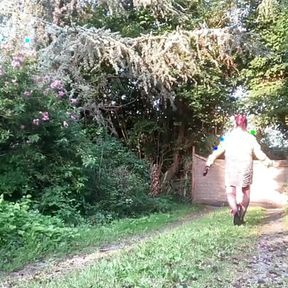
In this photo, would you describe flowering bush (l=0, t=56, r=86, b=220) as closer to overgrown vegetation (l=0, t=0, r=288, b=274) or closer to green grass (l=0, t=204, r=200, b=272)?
overgrown vegetation (l=0, t=0, r=288, b=274)

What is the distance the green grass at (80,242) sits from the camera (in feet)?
19.6

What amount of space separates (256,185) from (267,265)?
983 cm

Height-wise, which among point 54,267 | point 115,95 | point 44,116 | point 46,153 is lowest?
point 54,267

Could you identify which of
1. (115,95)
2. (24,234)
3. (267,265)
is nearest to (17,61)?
(24,234)

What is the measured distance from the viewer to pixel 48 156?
33.0 ft


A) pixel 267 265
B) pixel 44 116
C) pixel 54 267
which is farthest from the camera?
pixel 44 116

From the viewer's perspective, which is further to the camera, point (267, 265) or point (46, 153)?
point (46, 153)

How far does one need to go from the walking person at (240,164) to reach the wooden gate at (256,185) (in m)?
6.15

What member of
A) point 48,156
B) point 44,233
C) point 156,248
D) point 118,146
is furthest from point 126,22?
point 156,248

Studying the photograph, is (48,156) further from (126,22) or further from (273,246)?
(126,22)

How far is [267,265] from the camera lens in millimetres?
5066

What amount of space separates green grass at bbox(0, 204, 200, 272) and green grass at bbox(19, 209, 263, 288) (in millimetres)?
1079

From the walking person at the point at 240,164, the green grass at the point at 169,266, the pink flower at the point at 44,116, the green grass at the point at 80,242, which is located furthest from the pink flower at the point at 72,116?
the green grass at the point at 169,266

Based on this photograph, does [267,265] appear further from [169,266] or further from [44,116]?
[44,116]
